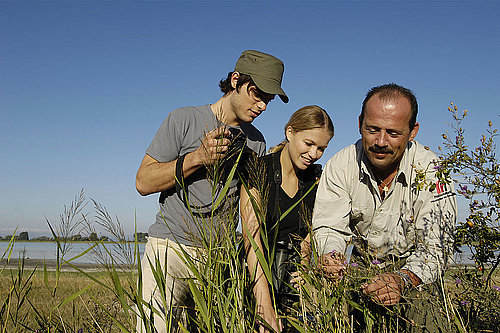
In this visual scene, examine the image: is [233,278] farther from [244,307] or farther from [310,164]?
[310,164]

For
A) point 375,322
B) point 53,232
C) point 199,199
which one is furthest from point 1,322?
point 375,322

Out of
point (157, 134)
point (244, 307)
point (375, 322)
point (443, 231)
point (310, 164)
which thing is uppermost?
point (157, 134)

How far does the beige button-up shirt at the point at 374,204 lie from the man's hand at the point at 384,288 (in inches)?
20.6

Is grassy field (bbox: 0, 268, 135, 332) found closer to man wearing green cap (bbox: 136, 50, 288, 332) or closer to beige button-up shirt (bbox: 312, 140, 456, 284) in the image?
man wearing green cap (bbox: 136, 50, 288, 332)

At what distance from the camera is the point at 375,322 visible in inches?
103

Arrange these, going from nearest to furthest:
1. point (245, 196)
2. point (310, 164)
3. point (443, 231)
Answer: point (443, 231) → point (245, 196) → point (310, 164)

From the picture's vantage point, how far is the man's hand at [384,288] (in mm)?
2373

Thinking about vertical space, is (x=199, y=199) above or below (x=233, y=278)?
above

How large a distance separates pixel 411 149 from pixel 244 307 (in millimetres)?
1793

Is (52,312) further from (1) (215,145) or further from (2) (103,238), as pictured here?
(1) (215,145)

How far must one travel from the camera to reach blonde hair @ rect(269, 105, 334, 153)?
3422 millimetres

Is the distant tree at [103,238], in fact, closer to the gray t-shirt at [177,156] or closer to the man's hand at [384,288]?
the gray t-shirt at [177,156]

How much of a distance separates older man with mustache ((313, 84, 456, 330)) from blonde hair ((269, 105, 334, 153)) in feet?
0.92

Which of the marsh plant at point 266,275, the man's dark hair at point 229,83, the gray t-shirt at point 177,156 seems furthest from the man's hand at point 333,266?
the man's dark hair at point 229,83
